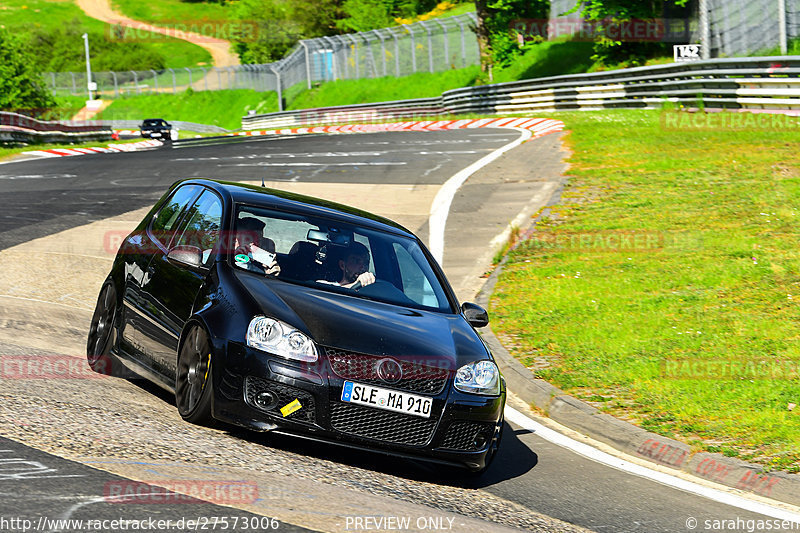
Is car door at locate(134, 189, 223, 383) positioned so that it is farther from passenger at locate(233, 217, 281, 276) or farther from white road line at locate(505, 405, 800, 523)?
white road line at locate(505, 405, 800, 523)

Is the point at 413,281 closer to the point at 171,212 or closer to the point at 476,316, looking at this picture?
the point at 476,316

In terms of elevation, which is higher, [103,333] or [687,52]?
[687,52]

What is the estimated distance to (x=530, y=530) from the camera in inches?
209

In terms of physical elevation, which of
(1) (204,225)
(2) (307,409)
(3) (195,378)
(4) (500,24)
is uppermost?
(4) (500,24)

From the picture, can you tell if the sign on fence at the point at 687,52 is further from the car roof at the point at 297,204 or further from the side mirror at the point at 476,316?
the side mirror at the point at 476,316

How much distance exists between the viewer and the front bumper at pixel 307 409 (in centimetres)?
588

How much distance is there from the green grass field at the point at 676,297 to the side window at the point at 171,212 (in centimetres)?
342

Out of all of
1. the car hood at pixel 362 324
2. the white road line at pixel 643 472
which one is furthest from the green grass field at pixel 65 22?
the car hood at pixel 362 324

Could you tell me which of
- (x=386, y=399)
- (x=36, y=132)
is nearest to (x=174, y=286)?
(x=386, y=399)

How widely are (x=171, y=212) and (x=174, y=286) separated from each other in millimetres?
1276

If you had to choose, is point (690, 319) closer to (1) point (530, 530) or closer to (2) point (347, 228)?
(2) point (347, 228)

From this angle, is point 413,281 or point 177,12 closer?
point 413,281

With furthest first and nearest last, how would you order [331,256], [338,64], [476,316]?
[338,64] < [476,316] < [331,256]

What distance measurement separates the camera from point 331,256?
23.5ft
